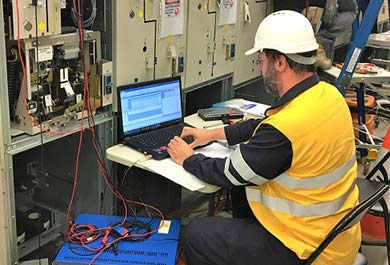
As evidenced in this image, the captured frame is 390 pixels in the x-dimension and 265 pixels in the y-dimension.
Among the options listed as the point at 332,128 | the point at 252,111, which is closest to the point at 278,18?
the point at 332,128

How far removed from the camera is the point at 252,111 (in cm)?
299

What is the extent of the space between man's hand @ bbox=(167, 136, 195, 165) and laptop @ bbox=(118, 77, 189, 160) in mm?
42

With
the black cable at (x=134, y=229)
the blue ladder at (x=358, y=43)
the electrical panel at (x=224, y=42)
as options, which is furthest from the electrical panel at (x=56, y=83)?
the blue ladder at (x=358, y=43)

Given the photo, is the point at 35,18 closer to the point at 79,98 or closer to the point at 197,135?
the point at 79,98

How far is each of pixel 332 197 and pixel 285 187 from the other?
0.59 ft

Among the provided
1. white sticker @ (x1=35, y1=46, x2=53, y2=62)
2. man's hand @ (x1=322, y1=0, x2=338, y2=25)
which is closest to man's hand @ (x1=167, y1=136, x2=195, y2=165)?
white sticker @ (x1=35, y1=46, x2=53, y2=62)

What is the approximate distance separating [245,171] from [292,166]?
174 mm

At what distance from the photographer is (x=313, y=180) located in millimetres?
1829

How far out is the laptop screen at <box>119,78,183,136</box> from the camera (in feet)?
7.89

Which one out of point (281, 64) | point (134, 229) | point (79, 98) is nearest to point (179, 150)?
point (134, 229)

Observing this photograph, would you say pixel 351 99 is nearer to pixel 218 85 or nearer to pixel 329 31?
pixel 329 31

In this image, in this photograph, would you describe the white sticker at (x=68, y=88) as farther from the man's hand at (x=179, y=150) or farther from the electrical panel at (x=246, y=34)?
the electrical panel at (x=246, y=34)

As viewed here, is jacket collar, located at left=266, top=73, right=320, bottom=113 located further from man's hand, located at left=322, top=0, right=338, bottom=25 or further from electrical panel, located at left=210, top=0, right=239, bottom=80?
man's hand, located at left=322, top=0, right=338, bottom=25

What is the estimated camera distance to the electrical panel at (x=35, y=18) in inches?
71.0
